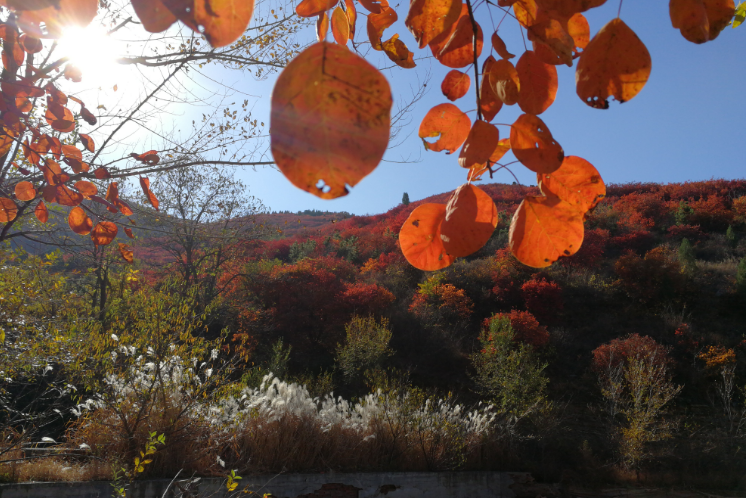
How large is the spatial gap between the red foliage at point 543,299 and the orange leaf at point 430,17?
9.01 m

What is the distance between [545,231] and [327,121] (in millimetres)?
197

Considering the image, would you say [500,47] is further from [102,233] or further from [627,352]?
[627,352]

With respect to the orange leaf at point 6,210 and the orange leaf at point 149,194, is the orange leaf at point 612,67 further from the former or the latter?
the orange leaf at point 6,210

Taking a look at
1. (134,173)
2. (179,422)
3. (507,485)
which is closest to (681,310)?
(507,485)

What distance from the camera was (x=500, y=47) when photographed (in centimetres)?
32

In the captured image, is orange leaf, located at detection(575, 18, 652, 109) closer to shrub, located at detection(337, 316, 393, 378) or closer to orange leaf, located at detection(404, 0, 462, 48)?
orange leaf, located at detection(404, 0, 462, 48)

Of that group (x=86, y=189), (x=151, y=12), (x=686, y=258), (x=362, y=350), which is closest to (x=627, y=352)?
(x=686, y=258)

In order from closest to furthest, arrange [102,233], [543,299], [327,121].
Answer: [327,121] → [102,233] → [543,299]

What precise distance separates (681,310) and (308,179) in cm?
1093

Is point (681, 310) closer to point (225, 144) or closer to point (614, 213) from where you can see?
point (614, 213)

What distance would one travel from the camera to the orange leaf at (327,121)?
159 mm

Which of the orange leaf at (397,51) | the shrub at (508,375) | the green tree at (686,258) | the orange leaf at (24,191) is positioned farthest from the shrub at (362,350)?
the green tree at (686,258)

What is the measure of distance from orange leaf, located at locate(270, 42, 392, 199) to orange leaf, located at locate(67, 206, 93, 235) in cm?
117

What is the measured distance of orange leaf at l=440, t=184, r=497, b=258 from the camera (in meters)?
0.28
